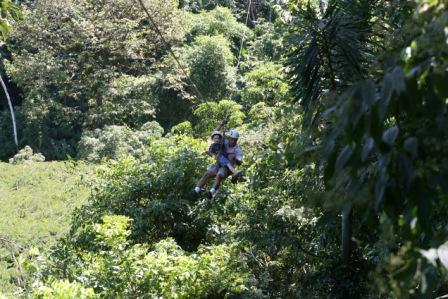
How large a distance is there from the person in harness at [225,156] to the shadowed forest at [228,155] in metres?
0.02

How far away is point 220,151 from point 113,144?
708cm

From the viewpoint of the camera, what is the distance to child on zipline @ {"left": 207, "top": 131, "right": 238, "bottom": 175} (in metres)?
5.55

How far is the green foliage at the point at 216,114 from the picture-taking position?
8.26 meters

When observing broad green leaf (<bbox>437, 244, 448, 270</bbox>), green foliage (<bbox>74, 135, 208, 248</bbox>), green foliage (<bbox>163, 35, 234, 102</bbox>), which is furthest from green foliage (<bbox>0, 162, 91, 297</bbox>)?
broad green leaf (<bbox>437, 244, 448, 270</bbox>)

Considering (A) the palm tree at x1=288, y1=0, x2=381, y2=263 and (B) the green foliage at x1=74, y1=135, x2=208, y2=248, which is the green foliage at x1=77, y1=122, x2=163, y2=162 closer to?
(B) the green foliage at x1=74, y1=135, x2=208, y2=248

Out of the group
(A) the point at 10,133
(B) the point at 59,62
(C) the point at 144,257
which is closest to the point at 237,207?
(C) the point at 144,257

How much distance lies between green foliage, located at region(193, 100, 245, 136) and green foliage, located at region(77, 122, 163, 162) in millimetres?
2980

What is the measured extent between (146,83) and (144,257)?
1063 centimetres

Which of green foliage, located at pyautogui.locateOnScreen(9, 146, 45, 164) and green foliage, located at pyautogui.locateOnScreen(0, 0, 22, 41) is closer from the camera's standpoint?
green foliage, located at pyautogui.locateOnScreen(0, 0, 22, 41)

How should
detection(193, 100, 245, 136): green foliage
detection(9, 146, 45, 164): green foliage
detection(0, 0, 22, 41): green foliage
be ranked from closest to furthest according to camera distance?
detection(0, 0, 22, 41): green foliage → detection(193, 100, 245, 136): green foliage → detection(9, 146, 45, 164): green foliage

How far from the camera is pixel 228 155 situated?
18.2 ft

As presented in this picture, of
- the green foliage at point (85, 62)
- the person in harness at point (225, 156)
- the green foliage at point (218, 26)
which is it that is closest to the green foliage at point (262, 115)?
the person in harness at point (225, 156)

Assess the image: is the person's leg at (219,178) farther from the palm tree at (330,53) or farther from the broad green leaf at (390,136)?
the broad green leaf at (390,136)

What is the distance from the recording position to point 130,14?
50.1 ft
